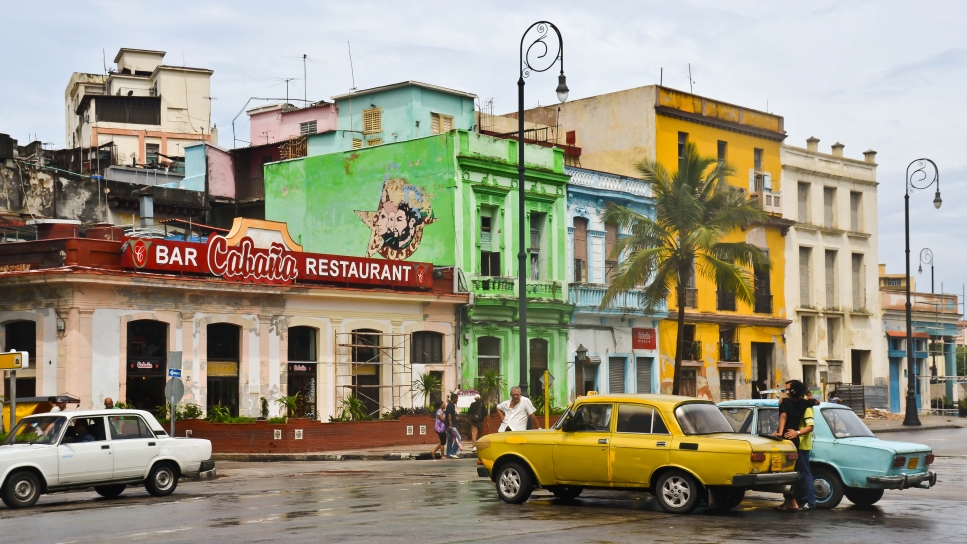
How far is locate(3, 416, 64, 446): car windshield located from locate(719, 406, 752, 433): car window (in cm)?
1033

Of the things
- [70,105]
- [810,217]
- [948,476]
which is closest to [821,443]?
[948,476]

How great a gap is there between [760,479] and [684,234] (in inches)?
984

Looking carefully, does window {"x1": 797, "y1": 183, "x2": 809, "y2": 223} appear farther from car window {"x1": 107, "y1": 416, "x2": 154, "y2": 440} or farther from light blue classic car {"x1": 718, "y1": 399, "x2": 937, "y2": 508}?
car window {"x1": 107, "y1": 416, "x2": 154, "y2": 440}

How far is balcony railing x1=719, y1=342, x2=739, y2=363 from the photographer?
50.3 m

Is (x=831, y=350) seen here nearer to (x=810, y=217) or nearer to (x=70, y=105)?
(x=810, y=217)

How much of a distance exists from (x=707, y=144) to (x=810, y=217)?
8267mm

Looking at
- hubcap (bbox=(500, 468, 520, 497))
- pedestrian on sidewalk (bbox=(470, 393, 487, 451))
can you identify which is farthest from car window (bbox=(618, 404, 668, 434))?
pedestrian on sidewalk (bbox=(470, 393, 487, 451))

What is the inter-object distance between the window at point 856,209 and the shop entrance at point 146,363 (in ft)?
123

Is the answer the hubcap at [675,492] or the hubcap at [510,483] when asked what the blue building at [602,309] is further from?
the hubcap at [675,492]

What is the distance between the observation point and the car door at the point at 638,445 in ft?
52.3

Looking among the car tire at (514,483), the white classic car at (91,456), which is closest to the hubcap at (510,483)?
the car tire at (514,483)

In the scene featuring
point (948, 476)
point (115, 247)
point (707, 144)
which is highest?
point (707, 144)

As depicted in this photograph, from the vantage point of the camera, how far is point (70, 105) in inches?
3233

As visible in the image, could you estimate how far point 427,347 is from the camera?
128 ft
